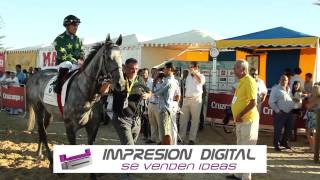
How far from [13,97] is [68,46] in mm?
9840

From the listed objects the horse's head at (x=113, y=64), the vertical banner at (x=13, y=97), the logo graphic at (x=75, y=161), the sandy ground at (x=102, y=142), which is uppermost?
the horse's head at (x=113, y=64)

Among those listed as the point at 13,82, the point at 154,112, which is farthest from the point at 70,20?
the point at 13,82

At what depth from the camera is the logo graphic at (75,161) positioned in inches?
211

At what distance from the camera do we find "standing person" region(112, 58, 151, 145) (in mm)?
5957

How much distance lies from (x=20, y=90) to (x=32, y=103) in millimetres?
7855

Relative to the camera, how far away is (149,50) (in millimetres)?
18484

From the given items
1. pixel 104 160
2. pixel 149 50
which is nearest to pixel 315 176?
pixel 104 160

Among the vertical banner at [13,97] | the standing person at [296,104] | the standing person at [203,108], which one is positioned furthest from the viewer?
the vertical banner at [13,97]

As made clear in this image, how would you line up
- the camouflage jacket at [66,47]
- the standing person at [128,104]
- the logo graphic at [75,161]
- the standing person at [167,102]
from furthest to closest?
the standing person at [167,102]
the camouflage jacket at [66,47]
the standing person at [128,104]
the logo graphic at [75,161]

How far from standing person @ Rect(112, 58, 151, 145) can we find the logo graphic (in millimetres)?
748

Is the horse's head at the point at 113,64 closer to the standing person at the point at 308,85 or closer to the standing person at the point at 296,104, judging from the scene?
the standing person at the point at 296,104

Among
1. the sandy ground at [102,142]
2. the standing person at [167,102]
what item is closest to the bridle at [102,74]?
the sandy ground at [102,142]

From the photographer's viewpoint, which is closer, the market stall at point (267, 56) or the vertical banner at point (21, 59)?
the market stall at point (267, 56)

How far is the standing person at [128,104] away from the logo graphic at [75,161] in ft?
2.45
